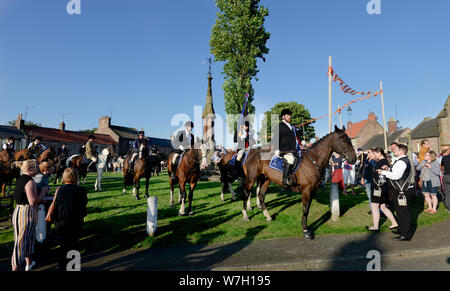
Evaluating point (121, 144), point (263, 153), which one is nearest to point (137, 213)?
point (263, 153)

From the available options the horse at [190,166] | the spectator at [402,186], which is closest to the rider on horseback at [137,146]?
the horse at [190,166]

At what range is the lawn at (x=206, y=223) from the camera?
20.4 ft

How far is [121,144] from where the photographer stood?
6525 centimetres

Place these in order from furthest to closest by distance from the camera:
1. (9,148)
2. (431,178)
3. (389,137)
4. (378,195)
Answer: (389,137) → (9,148) → (431,178) → (378,195)

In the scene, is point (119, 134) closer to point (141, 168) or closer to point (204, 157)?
point (141, 168)

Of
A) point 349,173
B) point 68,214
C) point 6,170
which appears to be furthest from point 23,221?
point 349,173

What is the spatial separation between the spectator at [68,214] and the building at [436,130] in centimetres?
4152

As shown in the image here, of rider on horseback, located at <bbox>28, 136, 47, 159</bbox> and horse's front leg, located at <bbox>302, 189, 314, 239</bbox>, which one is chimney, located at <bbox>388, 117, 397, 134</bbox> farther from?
rider on horseback, located at <bbox>28, 136, 47, 159</bbox>

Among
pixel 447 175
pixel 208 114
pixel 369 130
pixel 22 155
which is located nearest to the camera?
pixel 447 175

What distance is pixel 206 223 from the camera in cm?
771

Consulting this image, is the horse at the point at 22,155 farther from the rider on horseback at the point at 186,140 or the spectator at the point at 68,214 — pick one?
the spectator at the point at 68,214

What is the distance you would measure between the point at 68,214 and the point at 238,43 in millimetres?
22926
